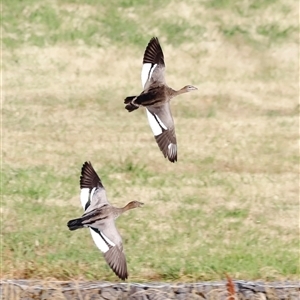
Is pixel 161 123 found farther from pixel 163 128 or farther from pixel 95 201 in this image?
pixel 95 201

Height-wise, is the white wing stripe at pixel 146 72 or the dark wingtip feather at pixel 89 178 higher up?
the white wing stripe at pixel 146 72

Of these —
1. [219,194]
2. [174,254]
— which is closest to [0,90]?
[219,194]

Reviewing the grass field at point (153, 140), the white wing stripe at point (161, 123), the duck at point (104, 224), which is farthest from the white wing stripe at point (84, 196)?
the grass field at point (153, 140)

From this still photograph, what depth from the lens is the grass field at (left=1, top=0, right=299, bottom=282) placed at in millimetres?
7734

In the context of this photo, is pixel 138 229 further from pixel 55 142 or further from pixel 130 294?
pixel 55 142

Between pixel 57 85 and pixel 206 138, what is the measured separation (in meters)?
2.18

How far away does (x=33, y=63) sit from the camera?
12.0m

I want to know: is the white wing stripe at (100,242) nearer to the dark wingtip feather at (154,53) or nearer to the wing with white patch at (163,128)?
the wing with white patch at (163,128)

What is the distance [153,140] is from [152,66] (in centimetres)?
610

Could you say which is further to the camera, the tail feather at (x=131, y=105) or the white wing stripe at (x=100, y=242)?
the white wing stripe at (x=100, y=242)

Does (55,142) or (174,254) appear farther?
(55,142)

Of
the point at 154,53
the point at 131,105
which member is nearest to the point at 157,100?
the point at 131,105

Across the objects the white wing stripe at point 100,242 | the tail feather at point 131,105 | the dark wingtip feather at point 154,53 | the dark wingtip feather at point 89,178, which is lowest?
the white wing stripe at point 100,242

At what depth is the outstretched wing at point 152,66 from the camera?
151 inches
